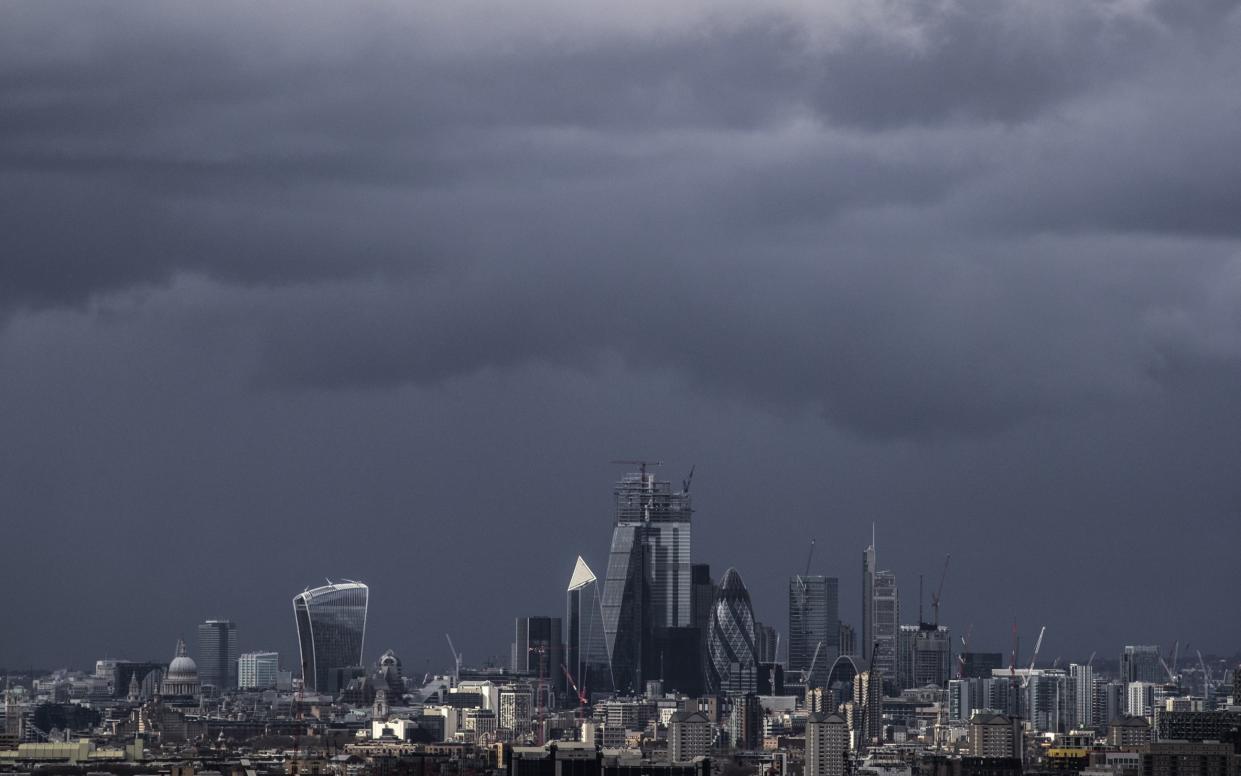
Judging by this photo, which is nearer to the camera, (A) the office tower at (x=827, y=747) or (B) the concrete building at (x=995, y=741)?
(A) the office tower at (x=827, y=747)

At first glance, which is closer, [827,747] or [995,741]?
[827,747]

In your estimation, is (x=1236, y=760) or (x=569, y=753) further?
(x=569, y=753)

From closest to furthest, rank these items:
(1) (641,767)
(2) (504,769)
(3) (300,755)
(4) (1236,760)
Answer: (4) (1236,760), (1) (641,767), (2) (504,769), (3) (300,755)

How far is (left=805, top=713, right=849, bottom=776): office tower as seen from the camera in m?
188

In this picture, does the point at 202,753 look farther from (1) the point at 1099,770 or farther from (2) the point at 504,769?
(1) the point at 1099,770

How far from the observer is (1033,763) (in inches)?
7082

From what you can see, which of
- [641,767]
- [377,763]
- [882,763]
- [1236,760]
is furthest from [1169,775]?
[377,763]

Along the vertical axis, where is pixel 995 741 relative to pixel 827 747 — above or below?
above

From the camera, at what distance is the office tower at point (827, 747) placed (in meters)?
188

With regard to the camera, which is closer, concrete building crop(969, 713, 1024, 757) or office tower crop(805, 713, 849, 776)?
office tower crop(805, 713, 849, 776)

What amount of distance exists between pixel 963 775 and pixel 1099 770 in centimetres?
789

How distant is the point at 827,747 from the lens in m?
193

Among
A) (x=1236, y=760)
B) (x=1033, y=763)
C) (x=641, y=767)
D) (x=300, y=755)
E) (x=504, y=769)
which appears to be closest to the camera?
(x=1236, y=760)

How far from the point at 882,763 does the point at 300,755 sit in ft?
131
